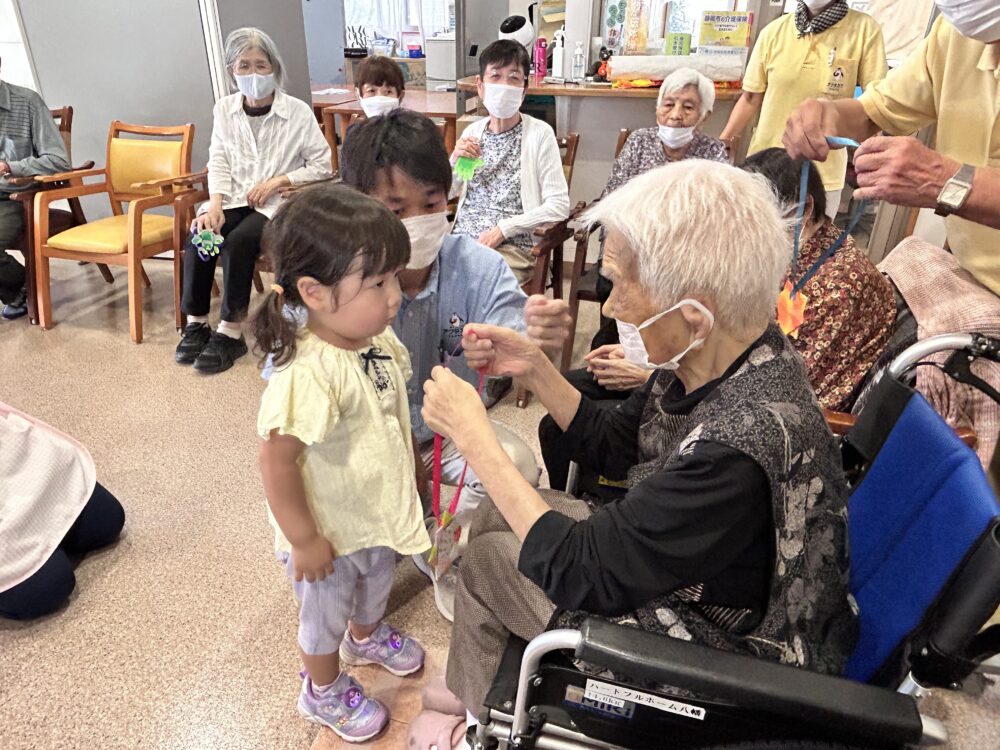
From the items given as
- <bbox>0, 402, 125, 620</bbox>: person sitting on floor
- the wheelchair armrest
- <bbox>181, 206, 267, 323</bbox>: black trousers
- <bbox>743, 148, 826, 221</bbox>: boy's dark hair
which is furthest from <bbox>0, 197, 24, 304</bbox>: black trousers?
the wheelchair armrest

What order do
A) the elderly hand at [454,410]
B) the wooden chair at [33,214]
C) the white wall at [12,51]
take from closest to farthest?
the elderly hand at [454,410]
the wooden chair at [33,214]
the white wall at [12,51]

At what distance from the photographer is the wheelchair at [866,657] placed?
2.48 ft

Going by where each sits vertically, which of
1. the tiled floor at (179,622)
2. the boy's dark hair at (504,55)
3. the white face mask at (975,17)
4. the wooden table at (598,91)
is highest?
the white face mask at (975,17)

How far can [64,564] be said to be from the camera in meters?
1.72

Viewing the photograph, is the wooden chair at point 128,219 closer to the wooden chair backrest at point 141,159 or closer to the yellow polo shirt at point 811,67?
the wooden chair backrest at point 141,159

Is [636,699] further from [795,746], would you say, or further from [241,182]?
[241,182]

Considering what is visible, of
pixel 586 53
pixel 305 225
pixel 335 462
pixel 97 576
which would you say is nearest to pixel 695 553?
pixel 335 462

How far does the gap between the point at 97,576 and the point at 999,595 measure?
6.83 ft

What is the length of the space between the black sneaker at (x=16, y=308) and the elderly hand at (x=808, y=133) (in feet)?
12.6

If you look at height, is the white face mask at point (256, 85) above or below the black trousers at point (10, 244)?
above

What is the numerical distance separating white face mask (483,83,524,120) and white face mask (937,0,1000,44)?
1.70 m

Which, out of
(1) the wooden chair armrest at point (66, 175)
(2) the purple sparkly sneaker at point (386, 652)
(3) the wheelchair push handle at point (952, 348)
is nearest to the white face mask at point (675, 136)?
(3) the wheelchair push handle at point (952, 348)

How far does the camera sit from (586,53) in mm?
3955

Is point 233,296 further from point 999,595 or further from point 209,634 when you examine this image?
point 999,595
